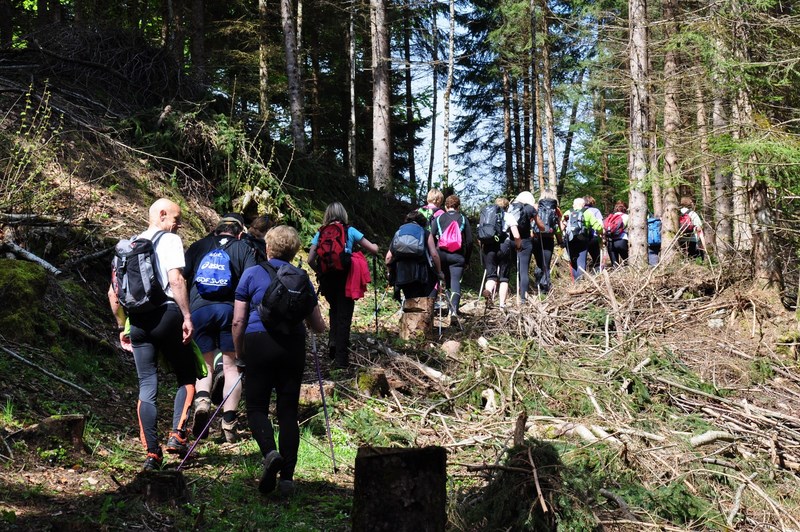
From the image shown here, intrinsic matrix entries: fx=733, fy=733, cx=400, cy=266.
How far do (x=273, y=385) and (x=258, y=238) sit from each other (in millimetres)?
2226

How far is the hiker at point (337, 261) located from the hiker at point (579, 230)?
6.16 metres

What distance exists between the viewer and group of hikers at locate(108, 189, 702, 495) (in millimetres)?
5164

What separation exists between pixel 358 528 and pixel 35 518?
2033 millimetres

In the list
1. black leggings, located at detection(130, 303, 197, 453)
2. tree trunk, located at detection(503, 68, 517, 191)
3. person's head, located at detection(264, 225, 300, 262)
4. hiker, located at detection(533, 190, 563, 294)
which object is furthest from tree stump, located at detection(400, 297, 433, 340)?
tree trunk, located at detection(503, 68, 517, 191)

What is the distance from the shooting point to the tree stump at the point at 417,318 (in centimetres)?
965

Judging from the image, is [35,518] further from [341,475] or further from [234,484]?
[341,475]

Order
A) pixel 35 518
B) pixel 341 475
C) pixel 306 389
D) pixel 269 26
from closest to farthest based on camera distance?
pixel 35 518
pixel 341 475
pixel 306 389
pixel 269 26

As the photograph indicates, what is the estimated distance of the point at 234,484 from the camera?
17.6 feet

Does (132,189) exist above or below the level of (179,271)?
above

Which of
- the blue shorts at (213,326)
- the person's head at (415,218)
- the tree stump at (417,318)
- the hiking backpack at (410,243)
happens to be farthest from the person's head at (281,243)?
the tree stump at (417,318)

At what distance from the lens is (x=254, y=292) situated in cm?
522

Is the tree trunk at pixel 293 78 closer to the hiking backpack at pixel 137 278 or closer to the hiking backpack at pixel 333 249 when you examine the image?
the hiking backpack at pixel 333 249

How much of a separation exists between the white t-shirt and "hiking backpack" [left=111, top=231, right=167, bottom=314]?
0.16 ft

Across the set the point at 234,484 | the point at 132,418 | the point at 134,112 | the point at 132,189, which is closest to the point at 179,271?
the point at 234,484
